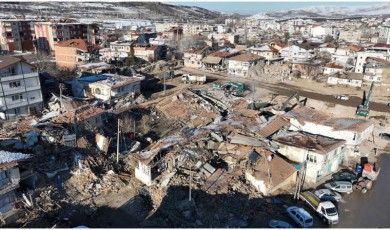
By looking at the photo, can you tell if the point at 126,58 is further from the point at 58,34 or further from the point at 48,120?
the point at 48,120

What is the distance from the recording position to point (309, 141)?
54.3ft

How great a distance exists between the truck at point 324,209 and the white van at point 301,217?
834 mm

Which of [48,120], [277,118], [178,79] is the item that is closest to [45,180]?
[48,120]

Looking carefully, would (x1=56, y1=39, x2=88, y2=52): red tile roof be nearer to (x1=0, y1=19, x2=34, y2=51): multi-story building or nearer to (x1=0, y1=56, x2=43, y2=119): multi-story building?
(x1=0, y1=56, x2=43, y2=119): multi-story building

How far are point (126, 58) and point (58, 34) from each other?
16709 millimetres

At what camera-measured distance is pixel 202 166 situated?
15273mm

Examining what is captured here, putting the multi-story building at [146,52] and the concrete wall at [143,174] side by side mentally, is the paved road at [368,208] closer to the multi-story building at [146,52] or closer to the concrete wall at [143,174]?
the concrete wall at [143,174]

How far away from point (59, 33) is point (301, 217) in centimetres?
5180

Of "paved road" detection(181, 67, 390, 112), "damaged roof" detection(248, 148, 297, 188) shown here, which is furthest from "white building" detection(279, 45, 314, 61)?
"damaged roof" detection(248, 148, 297, 188)

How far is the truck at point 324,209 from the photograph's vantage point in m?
12.6

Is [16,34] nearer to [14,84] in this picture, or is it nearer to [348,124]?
[14,84]

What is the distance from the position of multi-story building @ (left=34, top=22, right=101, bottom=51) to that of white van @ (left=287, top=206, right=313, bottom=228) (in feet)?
161

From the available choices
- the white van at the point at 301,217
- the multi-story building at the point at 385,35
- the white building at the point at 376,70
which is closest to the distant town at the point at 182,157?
the white van at the point at 301,217

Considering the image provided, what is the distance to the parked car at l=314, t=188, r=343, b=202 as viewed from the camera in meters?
14.2
